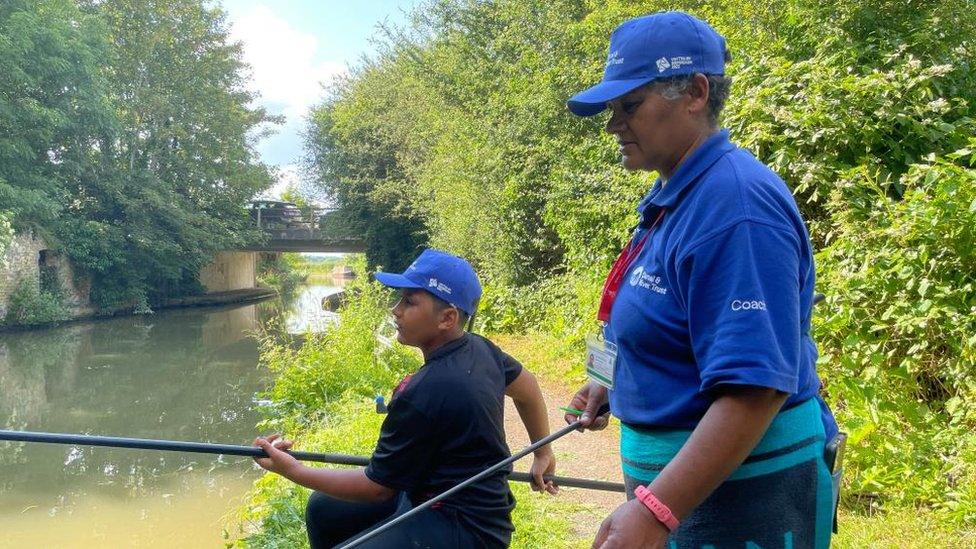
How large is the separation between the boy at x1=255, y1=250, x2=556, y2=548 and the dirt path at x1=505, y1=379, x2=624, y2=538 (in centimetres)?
204

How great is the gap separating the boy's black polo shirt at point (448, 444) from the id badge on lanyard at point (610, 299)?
707mm

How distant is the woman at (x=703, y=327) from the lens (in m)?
1.39

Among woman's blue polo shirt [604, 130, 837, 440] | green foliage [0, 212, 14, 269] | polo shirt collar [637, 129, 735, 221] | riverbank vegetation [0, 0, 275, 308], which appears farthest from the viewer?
riverbank vegetation [0, 0, 275, 308]

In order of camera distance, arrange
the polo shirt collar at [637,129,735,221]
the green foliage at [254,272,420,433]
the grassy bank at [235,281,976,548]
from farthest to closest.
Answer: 1. the green foliage at [254,272,420,433]
2. the grassy bank at [235,281,976,548]
3. the polo shirt collar at [637,129,735,221]

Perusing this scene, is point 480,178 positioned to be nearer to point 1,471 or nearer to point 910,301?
point 1,471

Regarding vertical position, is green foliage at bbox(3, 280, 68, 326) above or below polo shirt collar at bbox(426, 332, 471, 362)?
Result: below

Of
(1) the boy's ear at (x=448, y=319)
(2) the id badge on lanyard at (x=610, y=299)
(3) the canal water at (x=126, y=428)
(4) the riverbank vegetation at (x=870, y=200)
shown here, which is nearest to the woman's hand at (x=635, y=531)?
(2) the id badge on lanyard at (x=610, y=299)

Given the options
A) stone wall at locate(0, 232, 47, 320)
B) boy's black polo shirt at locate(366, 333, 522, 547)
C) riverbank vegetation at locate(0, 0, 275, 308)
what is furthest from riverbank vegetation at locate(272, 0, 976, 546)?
riverbank vegetation at locate(0, 0, 275, 308)

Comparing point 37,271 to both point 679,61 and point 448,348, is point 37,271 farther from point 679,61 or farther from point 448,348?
point 679,61

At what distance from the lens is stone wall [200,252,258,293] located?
132ft

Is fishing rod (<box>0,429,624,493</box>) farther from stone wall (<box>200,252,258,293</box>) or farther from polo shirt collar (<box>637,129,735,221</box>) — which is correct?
stone wall (<box>200,252,258,293</box>)

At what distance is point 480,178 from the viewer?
16.0 meters

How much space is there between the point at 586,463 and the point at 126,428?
9.53 m

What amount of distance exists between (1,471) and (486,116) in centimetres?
1000
